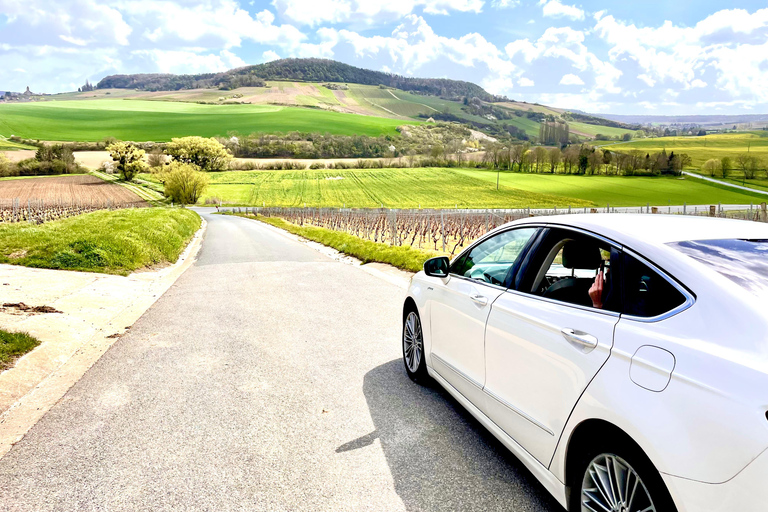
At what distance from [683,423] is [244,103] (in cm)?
18965

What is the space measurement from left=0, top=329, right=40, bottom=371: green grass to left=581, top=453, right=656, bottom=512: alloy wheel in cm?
547

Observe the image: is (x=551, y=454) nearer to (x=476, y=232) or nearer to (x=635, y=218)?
(x=635, y=218)

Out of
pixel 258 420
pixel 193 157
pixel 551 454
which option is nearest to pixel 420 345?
pixel 258 420

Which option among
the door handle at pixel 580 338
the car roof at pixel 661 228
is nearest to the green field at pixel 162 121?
the car roof at pixel 661 228

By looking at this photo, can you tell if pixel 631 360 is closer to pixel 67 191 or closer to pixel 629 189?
pixel 67 191

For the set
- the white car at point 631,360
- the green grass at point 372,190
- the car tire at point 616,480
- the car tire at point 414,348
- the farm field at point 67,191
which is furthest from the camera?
the green grass at point 372,190

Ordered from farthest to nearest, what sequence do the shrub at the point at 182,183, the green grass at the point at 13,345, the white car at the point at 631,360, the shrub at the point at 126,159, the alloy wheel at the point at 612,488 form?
1. the shrub at the point at 126,159
2. the shrub at the point at 182,183
3. the green grass at the point at 13,345
4. the alloy wheel at the point at 612,488
5. the white car at the point at 631,360

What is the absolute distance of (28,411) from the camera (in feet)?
14.5

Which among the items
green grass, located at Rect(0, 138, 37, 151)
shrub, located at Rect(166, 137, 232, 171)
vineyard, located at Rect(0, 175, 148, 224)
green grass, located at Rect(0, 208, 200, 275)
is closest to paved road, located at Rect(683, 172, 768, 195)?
shrub, located at Rect(166, 137, 232, 171)

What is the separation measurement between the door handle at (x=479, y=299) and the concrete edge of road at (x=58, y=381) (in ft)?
11.3

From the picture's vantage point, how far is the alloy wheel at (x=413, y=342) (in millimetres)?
5012

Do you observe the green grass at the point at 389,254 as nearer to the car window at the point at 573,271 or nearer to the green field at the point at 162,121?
the car window at the point at 573,271

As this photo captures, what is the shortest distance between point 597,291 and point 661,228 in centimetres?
45

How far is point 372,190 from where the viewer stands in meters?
84.5
